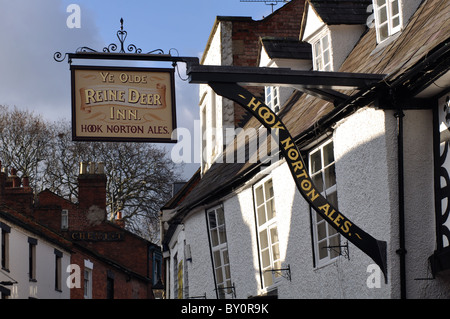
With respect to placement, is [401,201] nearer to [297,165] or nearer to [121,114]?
[297,165]

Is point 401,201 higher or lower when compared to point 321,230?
lower

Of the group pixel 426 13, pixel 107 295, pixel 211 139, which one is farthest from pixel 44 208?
pixel 426 13

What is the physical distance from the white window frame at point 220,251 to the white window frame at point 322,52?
350 cm

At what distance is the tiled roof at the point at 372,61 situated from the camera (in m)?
11.2

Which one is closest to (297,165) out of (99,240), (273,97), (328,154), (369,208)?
(369,208)

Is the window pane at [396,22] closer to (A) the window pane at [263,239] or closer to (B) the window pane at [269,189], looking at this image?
(B) the window pane at [269,189]

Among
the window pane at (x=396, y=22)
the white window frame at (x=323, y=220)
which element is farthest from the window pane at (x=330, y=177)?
the window pane at (x=396, y=22)

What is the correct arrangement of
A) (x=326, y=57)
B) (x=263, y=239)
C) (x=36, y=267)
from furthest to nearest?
(x=36, y=267), (x=326, y=57), (x=263, y=239)

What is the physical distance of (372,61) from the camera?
44.5 feet

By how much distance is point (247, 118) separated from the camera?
21953 mm

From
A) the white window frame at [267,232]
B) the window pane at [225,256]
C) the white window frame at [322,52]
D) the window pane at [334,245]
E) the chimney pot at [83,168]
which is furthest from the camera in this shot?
the chimney pot at [83,168]

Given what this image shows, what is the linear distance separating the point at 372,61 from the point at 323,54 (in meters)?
3.20

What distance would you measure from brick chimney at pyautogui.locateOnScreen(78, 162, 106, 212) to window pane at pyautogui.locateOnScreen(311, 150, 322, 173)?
102ft
